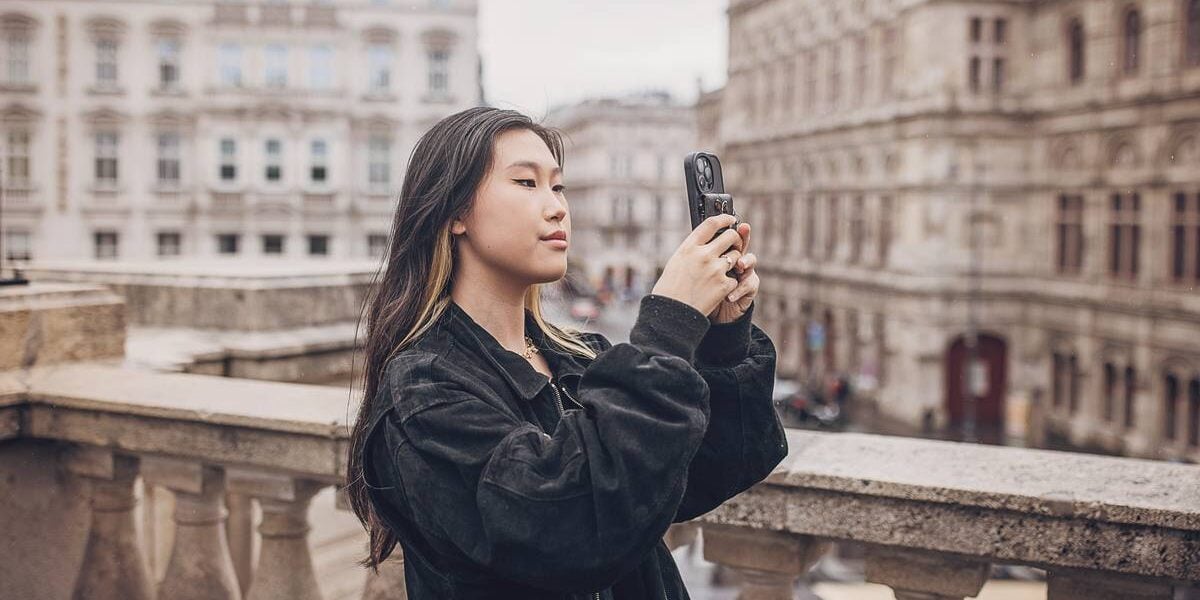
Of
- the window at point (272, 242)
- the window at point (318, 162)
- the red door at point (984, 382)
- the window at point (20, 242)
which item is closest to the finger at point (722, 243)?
the red door at point (984, 382)

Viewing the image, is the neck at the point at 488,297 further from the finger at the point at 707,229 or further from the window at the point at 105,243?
the window at the point at 105,243

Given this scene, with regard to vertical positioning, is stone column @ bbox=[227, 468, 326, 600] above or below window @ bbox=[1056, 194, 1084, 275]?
below

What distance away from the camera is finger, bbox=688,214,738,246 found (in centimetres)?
173

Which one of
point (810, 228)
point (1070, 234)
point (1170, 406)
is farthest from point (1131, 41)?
point (810, 228)

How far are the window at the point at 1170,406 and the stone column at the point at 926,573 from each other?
2222cm

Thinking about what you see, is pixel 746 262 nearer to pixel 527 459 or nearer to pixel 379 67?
pixel 527 459

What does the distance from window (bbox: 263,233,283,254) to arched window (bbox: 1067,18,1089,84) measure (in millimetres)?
22648

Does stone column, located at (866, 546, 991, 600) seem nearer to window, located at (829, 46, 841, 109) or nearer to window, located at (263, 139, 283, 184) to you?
window, located at (829, 46, 841, 109)

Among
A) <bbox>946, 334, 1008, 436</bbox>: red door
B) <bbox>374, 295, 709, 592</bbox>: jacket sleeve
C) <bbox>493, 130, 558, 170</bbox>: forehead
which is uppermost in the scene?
<bbox>493, 130, 558, 170</bbox>: forehead

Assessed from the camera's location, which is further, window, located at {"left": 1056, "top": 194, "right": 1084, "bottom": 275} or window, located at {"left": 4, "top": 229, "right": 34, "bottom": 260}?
window, located at {"left": 4, "top": 229, "right": 34, "bottom": 260}

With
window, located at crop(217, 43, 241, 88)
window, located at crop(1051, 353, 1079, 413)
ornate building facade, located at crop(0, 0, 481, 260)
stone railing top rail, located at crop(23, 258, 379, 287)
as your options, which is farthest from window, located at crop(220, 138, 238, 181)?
stone railing top rail, located at crop(23, 258, 379, 287)

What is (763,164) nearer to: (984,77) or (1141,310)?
(984,77)

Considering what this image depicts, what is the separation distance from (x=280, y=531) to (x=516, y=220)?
169 cm

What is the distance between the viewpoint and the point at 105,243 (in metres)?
32.4
